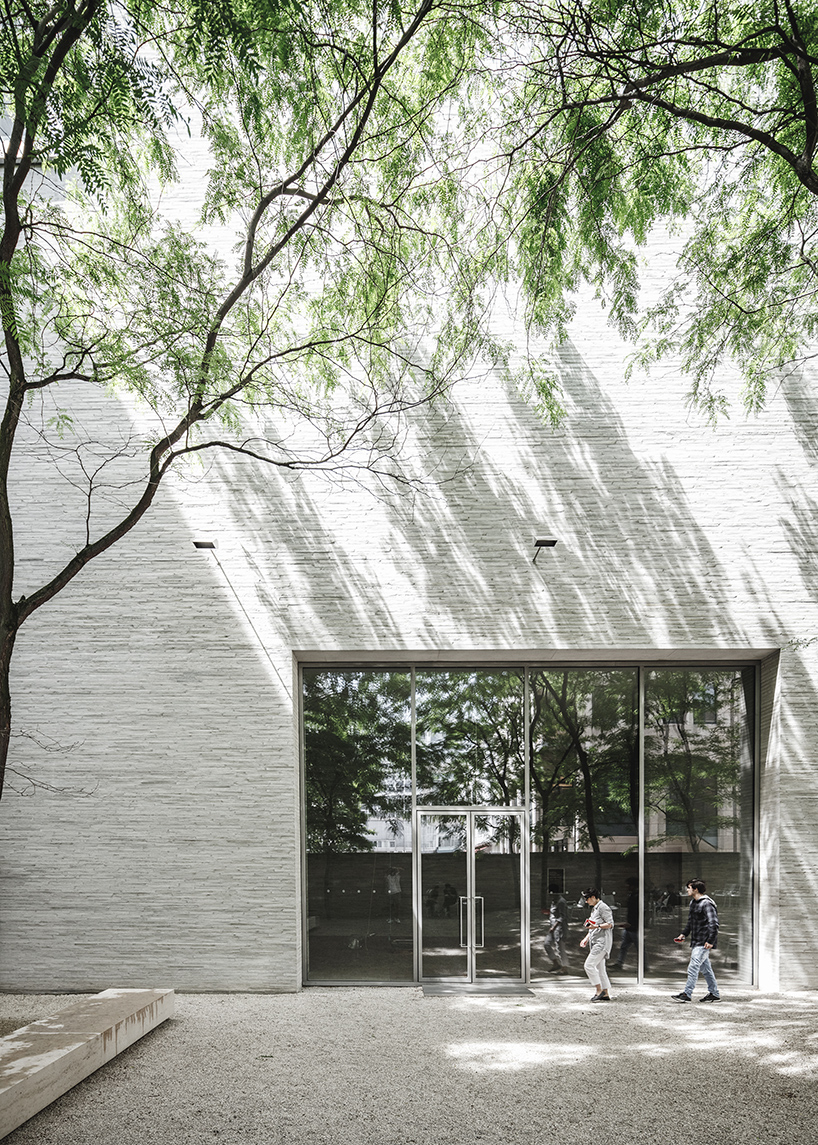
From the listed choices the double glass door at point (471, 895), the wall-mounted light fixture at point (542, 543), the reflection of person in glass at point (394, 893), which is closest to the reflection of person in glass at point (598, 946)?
the double glass door at point (471, 895)

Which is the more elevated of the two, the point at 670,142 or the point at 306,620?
the point at 670,142

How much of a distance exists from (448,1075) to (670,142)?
8.56m

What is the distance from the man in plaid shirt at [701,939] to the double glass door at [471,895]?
209 centimetres

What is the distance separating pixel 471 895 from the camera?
10734mm

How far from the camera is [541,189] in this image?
22.1 feet

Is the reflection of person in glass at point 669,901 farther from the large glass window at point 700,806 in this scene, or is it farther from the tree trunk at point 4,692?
the tree trunk at point 4,692

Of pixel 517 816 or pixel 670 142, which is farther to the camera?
pixel 517 816

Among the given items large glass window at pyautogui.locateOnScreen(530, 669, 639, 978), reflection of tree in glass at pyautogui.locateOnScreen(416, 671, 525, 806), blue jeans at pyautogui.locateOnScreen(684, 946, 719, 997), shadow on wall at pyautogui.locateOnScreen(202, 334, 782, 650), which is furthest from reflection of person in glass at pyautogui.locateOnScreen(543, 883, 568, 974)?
shadow on wall at pyautogui.locateOnScreen(202, 334, 782, 650)

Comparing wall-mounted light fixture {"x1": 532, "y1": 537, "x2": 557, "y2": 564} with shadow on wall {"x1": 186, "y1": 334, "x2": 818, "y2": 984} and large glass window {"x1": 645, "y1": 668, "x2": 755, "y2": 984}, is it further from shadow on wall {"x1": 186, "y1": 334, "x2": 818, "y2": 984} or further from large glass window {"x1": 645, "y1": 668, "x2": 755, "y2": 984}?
large glass window {"x1": 645, "y1": 668, "x2": 755, "y2": 984}

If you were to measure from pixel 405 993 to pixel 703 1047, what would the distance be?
379 cm

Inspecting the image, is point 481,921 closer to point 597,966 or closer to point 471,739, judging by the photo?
point 597,966

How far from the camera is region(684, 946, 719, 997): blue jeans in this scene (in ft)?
31.8

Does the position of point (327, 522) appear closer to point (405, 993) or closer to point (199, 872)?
point (199, 872)

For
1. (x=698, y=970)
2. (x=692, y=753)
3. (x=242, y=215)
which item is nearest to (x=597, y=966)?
(x=698, y=970)
